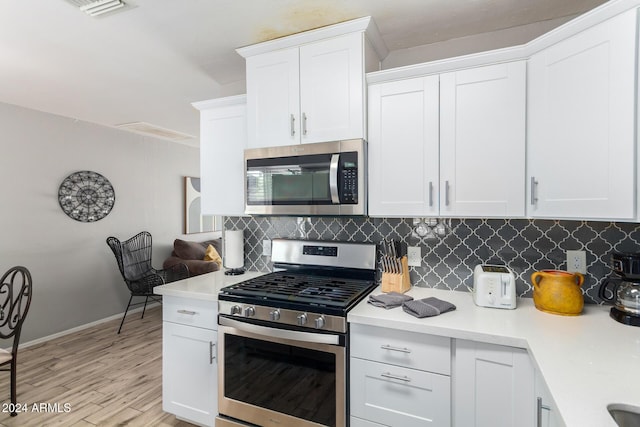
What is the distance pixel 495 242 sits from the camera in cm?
188

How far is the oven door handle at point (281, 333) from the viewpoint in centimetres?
159

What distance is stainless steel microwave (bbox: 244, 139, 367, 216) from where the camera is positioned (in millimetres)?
1833

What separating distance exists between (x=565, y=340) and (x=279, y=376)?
51.0 inches

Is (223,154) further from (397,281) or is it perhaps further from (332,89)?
(397,281)

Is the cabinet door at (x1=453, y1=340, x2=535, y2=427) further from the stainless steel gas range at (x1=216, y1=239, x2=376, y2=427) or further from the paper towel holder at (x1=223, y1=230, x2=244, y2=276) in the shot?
the paper towel holder at (x1=223, y1=230, x2=244, y2=276)

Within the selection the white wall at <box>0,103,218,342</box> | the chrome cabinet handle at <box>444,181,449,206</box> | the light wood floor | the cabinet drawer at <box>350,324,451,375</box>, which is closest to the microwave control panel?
the chrome cabinet handle at <box>444,181,449,206</box>

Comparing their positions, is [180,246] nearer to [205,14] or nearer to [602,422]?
[205,14]

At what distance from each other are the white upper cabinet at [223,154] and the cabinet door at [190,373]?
0.83 m

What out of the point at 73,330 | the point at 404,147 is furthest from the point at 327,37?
the point at 73,330

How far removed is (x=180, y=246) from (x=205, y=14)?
145 inches

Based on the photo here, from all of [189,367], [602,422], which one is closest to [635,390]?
[602,422]

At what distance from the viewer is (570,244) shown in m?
1.74

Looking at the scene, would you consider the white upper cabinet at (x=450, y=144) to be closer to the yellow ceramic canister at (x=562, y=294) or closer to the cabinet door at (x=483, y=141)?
the cabinet door at (x=483, y=141)

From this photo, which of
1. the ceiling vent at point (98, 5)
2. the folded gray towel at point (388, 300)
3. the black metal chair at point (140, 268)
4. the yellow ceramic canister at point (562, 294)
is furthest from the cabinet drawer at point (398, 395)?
the black metal chair at point (140, 268)
